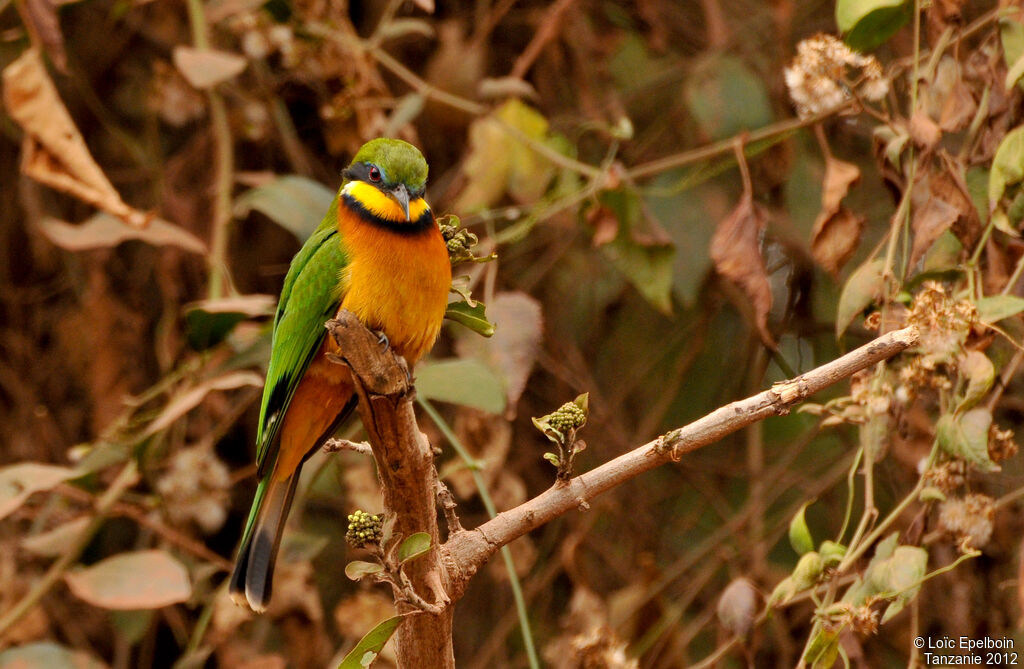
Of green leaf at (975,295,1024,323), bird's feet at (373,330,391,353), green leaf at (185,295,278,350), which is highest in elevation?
green leaf at (975,295,1024,323)

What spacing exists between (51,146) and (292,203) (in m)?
0.62

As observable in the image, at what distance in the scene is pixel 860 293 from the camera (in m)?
2.15

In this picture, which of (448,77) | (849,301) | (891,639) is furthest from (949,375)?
(448,77)

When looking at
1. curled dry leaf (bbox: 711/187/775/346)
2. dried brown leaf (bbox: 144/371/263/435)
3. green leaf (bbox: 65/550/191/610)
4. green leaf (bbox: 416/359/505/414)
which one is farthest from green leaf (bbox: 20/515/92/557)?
curled dry leaf (bbox: 711/187/775/346)

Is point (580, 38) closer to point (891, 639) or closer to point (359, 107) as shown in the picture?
point (359, 107)

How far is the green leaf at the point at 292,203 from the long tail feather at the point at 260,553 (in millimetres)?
760

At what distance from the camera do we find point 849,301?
2.15m

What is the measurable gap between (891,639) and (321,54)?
2482 mm

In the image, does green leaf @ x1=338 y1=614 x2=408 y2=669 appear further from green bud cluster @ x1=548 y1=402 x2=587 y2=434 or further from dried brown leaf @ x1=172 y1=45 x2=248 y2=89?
dried brown leaf @ x1=172 y1=45 x2=248 y2=89

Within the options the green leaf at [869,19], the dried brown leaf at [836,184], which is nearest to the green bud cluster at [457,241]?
the dried brown leaf at [836,184]

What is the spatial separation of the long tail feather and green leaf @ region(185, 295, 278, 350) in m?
0.45

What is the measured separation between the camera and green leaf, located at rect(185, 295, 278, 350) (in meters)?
2.79

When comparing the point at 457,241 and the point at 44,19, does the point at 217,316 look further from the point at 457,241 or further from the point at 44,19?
the point at 457,241

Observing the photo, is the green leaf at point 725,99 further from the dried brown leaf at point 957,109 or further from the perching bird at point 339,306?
the perching bird at point 339,306
